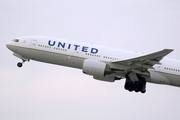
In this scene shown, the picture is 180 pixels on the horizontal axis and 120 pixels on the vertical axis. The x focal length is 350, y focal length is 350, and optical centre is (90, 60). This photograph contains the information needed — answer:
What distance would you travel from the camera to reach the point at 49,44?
36.8 metres

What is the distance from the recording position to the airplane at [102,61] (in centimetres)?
3409

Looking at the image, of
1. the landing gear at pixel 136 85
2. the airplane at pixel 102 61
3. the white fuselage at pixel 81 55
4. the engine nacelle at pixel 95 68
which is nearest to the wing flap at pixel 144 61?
the airplane at pixel 102 61

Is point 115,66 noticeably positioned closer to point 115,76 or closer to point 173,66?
point 115,76

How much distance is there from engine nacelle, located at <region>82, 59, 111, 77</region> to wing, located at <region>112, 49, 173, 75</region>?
4.89 feet

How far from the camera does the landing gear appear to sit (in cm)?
3609

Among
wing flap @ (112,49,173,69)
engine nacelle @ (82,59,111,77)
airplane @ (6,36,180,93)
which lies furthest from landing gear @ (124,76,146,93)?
engine nacelle @ (82,59,111,77)

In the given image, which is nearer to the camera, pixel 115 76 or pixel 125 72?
pixel 125 72

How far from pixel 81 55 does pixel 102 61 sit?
224 centimetres

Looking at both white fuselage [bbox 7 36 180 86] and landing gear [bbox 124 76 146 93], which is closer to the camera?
white fuselage [bbox 7 36 180 86]

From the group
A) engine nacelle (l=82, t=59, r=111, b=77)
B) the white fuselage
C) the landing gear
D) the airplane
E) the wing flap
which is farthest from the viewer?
the landing gear

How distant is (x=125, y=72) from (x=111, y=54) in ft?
7.75

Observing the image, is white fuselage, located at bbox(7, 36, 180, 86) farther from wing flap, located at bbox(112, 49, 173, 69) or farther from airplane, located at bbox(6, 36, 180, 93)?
wing flap, located at bbox(112, 49, 173, 69)

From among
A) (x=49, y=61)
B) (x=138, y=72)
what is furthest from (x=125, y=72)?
(x=49, y=61)

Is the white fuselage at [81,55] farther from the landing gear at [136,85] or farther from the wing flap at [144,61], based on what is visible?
the wing flap at [144,61]
